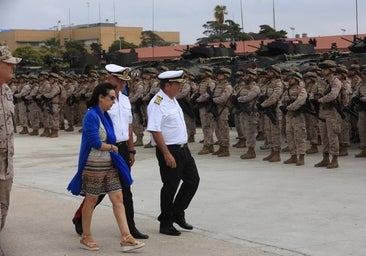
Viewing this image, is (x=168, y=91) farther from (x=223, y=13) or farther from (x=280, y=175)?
(x=223, y=13)

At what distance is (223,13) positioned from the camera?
190 feet

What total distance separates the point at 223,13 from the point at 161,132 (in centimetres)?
5311

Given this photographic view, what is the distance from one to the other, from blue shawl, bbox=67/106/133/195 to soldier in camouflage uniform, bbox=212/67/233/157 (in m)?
6.64

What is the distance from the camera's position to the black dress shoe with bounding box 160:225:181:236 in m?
6.20

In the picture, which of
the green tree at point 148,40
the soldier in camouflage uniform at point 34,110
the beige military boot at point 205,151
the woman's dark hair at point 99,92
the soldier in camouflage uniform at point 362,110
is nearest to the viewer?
the woman's dark hair at point 99,92

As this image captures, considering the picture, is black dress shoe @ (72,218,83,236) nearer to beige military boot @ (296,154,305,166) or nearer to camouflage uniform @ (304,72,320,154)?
beige military boot @ (296,154,305,166)

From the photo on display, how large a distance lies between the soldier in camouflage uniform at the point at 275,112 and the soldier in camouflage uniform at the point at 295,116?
1.09 ft

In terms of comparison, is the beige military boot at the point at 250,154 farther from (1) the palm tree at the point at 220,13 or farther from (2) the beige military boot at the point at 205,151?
(1) the palm tree at the point at 220,13

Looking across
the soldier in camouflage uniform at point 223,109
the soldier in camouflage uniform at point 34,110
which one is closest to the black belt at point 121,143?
the soldier in camouflage uniform at point 223,109

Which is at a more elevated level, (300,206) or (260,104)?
(260,104)

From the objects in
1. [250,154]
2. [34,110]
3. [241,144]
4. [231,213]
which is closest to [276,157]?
[250,154]

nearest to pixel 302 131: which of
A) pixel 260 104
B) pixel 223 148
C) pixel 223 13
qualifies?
pixel 260 104

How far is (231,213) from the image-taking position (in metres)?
7.12

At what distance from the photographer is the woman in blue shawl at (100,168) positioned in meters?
5.57
